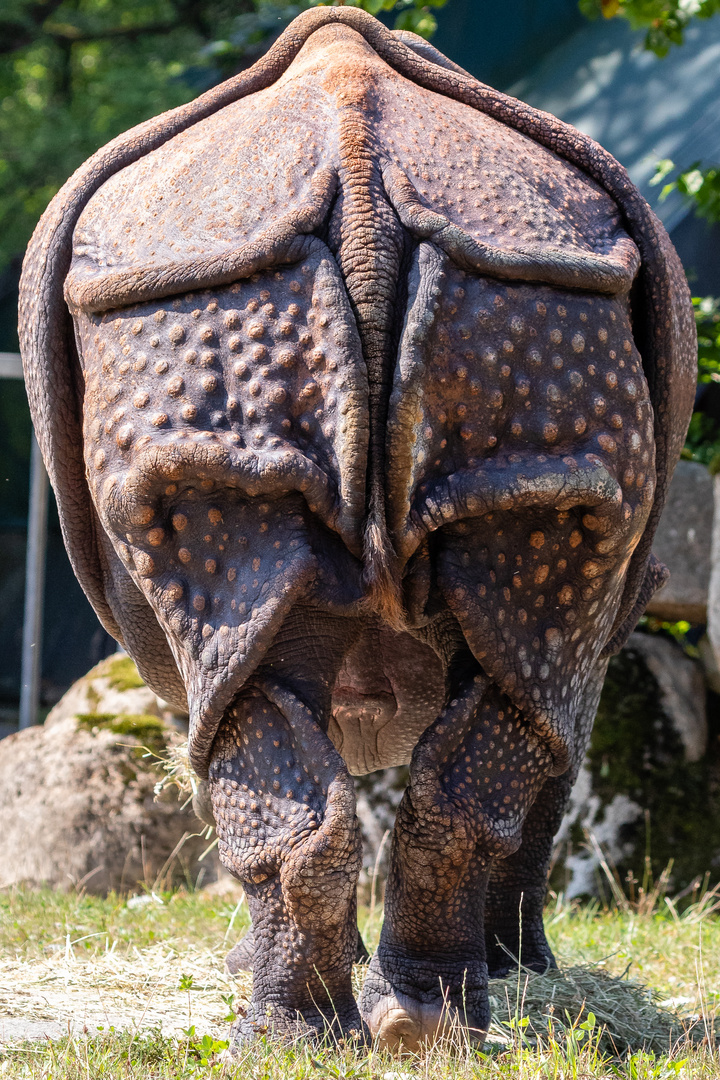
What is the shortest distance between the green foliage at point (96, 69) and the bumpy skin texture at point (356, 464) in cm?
573

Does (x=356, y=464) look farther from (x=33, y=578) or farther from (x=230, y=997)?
(x=33, y=578)

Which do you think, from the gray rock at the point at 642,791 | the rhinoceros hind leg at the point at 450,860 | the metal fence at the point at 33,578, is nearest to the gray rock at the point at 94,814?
the metal fence at the point at 33,578

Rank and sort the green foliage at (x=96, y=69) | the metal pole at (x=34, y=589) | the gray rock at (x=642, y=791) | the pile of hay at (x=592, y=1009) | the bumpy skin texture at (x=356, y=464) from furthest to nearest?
1. the green foliage at (x=96, y=69)
2. the metal pole at (x=34, y=589)
3. the gray rock at (x=642, y=791)
4. the pile of hay at (x=592, y=1009)
5. the bumpy skin texture at (x=356, y=464)

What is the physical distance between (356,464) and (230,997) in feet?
4.81

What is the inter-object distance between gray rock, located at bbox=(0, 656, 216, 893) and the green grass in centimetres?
34

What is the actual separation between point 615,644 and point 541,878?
74cm

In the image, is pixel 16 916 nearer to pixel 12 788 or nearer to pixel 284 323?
pixel 12 788

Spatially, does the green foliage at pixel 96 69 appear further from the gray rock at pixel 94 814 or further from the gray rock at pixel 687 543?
the gray rock at pixel 94 814

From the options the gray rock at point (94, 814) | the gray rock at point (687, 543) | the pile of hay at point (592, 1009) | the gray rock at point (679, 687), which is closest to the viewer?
the pile of hay at point (592, 1009)

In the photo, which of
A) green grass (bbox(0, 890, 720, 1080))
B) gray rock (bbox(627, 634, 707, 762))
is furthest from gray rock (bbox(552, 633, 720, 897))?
green grass (bbox(0, 890, 720, 1080))

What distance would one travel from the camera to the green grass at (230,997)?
211cm

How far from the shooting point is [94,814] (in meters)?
4.83

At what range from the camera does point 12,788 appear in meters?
5.00

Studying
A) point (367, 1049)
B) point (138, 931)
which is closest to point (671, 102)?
point (138, 931)
